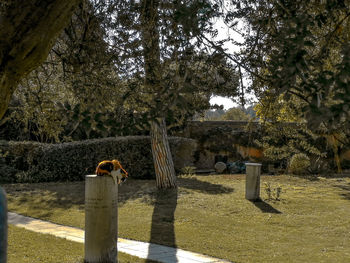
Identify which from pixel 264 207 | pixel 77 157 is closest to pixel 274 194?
pixel 264 207

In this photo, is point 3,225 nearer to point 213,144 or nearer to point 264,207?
point 264,207

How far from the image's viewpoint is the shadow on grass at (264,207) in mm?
10797

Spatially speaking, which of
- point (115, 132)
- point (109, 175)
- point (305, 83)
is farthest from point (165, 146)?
point (305, 83)

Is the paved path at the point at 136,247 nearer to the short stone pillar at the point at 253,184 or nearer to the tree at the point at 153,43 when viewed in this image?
the tree at the point at 153,43

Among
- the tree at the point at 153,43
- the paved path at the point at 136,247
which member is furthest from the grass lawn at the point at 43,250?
the tree at the point at 153,43

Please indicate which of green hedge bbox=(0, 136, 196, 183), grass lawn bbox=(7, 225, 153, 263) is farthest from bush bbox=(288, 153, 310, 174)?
grass lawn bbox=(7, 225, 153, 263)

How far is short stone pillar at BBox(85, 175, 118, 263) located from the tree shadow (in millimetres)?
907

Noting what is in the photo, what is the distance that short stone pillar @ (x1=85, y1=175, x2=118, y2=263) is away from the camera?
6562mm

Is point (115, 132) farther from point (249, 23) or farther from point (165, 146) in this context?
point (165, 146)

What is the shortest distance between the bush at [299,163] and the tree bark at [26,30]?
581 inches

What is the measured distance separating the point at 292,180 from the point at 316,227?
20.6ft

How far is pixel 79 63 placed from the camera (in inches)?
239

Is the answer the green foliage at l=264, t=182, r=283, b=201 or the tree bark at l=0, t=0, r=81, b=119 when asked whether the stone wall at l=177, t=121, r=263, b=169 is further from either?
the tree bark at l=0, t=0, r=81, b=119

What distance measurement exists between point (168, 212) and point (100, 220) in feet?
13.5
